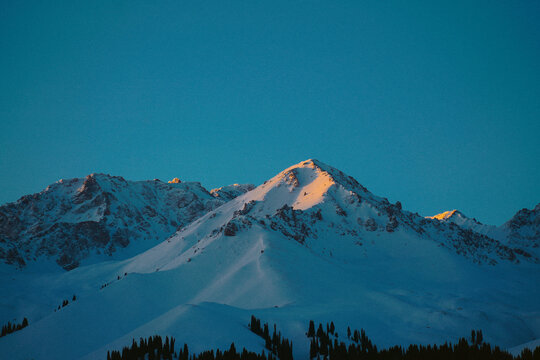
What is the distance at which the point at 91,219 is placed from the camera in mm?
131750

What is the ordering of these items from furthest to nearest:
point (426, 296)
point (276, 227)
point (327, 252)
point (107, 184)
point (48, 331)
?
point (107, 184) < point (327, 252) < point (276, 227) < point (426, 296) < point (48, 331)

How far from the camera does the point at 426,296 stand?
54125 millimetres

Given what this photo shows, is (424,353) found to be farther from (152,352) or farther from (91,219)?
(91,219)

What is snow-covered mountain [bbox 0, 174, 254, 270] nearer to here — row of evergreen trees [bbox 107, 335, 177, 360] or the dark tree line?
row of evergreen trees [bbox 107, 335, 177, 360]

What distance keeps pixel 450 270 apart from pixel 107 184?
433 ft

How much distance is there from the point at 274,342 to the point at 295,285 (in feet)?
74.5

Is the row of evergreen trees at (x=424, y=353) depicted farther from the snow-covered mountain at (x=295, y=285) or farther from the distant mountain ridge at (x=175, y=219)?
the distant mountain ridge at (x=175, y=219)

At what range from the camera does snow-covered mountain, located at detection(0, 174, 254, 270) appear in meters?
112

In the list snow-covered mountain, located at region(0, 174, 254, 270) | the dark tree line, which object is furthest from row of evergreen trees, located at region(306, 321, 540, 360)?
snow-covered mountain, located at region(0, 174, 254, 270)

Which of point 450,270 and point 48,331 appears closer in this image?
point 48,331

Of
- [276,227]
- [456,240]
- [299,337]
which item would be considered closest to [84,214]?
[276,227]

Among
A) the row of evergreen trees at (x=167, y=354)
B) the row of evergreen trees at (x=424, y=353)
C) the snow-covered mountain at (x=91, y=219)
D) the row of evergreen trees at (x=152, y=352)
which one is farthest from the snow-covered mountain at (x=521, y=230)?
the row of evergreen trees at (x=152, y=352)

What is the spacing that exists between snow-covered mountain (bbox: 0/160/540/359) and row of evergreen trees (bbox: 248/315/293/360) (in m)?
0.61

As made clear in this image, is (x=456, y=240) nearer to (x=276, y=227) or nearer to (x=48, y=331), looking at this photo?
(x=276, y=227)
